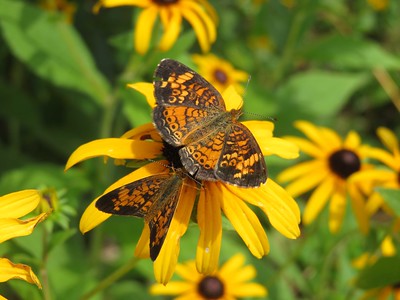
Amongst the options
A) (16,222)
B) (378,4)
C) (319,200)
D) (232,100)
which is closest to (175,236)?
(16,222)

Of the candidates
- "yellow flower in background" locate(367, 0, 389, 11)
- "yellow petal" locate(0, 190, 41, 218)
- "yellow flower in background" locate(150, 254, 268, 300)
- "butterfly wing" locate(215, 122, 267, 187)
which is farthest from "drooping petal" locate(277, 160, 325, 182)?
"yellow flower in background" locate(367, 0, 389, 11)

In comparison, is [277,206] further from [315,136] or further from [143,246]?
[315,136]

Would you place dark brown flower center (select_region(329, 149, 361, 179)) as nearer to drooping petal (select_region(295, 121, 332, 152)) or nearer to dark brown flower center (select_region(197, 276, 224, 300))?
drooping petal (select_region(295, 121, 332, 152))

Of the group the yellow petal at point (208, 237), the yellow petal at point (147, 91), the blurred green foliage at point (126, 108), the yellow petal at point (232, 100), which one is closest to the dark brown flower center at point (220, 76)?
the blurred green foliage at point (126, 108)

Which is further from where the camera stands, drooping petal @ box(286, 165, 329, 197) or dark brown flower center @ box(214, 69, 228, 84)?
dark brown flower center @ box(214, 69, 228, 84)

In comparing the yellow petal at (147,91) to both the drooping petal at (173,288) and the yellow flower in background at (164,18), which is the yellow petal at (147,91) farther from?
the drooping petal at (173,288)
